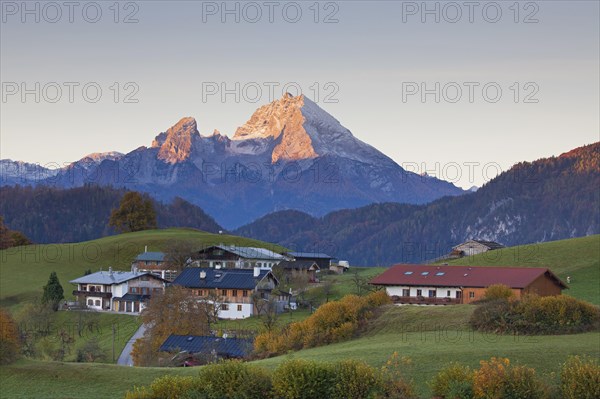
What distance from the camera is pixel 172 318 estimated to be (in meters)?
75.5

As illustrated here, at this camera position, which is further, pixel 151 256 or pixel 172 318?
pixel 151 256

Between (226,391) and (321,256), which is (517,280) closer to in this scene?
(226,391)

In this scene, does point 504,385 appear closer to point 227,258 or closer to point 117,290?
point 117,290

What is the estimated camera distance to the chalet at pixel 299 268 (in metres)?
115

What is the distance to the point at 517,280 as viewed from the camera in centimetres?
7488

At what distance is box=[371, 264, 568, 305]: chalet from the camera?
7650 centimetres

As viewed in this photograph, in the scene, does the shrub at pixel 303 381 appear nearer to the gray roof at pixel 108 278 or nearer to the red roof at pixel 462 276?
the red roof at pixel 462 276

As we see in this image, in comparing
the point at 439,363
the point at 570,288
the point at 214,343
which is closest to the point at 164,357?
the point at 214,343

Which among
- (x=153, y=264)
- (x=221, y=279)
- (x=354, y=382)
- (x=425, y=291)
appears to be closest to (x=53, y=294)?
(x=221, y=279)

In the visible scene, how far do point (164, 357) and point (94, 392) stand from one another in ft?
61.0

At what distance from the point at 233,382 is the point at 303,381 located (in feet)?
10.4

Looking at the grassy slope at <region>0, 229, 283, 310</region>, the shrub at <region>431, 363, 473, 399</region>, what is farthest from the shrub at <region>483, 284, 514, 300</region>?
the grassy slope at <region>0, 229, 283, 310</region>

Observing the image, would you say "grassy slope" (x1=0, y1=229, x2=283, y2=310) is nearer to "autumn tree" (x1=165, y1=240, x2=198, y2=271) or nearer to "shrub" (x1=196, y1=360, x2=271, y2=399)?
"autumn tree" (x1=165, y1=240, x2=198, y2=271)

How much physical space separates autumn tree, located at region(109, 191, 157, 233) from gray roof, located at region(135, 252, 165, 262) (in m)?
42.6
